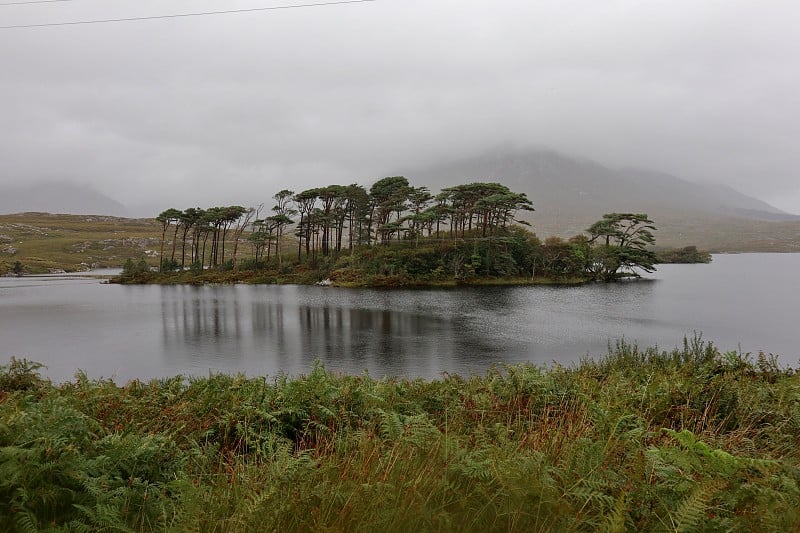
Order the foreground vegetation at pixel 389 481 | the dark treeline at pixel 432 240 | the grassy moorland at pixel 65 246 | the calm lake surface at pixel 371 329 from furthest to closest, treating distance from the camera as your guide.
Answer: the grassy moorland at pixel 65 246 → the dark treeline at pixel 432 240 → the calm lake surface at pixel 371 329 → the foreground vegetation at pixel 389 481

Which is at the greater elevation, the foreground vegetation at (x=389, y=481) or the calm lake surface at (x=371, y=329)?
the foreground vegetation at (x=389, y=481)

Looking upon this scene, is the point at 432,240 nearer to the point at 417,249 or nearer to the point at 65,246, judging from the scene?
the point at 417,249

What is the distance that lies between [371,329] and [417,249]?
29.9 m

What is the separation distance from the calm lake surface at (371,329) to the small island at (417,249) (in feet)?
40.1

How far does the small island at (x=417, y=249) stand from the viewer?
44.8 metres

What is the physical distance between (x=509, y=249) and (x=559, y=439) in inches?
1845

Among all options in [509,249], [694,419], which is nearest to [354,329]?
[694,419]

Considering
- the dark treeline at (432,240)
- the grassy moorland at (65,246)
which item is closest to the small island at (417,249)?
the dark treeline at (432,240)

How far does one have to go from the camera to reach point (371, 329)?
747 inches

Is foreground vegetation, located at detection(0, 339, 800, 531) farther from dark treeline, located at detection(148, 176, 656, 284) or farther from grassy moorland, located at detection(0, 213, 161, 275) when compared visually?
grassy moorland, located at detection(0, 213, 161, 275)

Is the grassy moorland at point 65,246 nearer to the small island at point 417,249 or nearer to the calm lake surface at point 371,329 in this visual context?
the small island at point 417,249

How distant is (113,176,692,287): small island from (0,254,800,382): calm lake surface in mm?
12211

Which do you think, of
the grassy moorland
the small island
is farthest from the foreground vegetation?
the grassy moorland

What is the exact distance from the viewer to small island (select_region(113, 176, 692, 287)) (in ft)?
147
